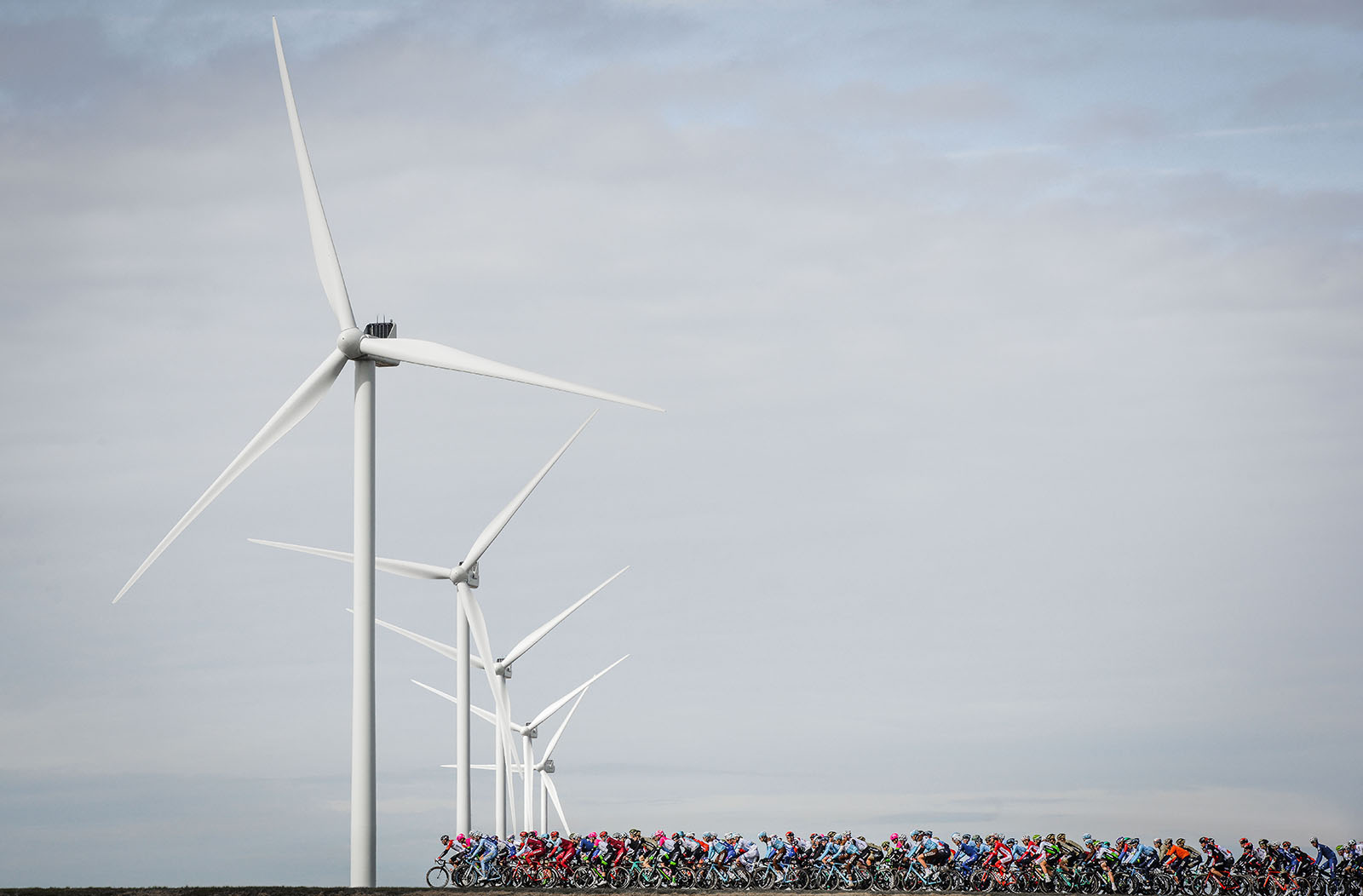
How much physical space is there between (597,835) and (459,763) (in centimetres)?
1607

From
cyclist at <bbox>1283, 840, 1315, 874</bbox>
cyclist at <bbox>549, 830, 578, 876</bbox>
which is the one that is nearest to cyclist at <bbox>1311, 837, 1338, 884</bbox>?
cyclist at <bbox>1283, 840, 1315, 874</bbox>

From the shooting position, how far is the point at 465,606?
60.4 meters

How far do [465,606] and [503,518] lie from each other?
3.75 meters

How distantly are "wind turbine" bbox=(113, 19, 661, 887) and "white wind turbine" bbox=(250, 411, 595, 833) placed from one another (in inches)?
557

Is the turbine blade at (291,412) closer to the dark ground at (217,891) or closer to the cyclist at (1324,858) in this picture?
the dark ground at (217,891)

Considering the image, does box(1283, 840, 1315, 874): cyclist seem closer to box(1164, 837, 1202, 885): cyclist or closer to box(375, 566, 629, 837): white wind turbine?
box(1164, 837, 1202, 885): cyclist

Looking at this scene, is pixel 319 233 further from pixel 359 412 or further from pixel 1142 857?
pixel 1142 857

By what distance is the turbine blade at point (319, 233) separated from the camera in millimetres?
43375

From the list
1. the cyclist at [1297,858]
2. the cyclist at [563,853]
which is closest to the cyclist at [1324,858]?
the cyclist at [1297,858]

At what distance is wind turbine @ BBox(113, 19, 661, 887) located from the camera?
1515 inches

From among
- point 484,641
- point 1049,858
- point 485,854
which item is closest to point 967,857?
point 1049,858

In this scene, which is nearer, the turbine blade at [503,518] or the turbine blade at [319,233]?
the turbine blade at [319,233]

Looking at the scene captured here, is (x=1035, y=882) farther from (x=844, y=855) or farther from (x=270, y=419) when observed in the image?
(x=270, y=419)

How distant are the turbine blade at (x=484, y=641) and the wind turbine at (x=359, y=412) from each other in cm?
1621
